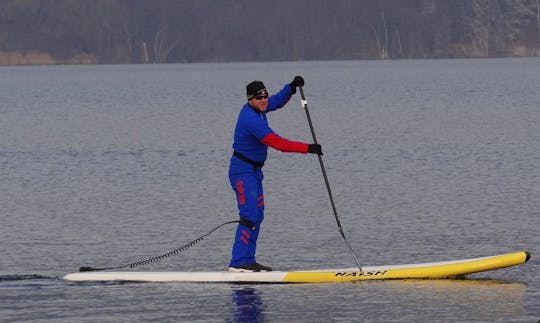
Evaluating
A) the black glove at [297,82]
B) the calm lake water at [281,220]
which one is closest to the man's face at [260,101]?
the black glove at [297,82]

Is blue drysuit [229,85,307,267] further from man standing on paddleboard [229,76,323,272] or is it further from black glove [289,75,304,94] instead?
black glove [289,75,304,94]

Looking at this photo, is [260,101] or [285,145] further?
[260,101]

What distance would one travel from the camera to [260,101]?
54.5ft

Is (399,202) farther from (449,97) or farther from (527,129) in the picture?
(449,97)

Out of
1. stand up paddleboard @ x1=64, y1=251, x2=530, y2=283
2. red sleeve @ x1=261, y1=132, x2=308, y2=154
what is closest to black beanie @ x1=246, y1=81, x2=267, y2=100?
red sleeve @ x1=261, y1=132, x2=308, y2=154

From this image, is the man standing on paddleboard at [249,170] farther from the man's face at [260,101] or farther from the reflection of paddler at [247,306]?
the reflection of paddler at [247,306]

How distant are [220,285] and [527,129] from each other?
115ft

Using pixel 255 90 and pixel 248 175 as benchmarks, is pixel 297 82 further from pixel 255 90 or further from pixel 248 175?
pixel 248 175

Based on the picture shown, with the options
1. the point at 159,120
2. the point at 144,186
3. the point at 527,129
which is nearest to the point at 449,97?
the point at 159,120

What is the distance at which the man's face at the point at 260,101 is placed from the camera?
16562mm

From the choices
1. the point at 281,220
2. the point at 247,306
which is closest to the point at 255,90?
the point at 247,306

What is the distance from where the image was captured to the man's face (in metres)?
16.6

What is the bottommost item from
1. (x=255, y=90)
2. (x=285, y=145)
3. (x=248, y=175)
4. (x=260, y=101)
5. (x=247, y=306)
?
(x=247, y=306)

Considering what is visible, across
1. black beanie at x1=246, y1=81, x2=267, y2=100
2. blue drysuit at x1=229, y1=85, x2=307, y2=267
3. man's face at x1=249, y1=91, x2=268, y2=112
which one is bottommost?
blue drysuit at x1=229, y1=85, x2=307, y2=267
